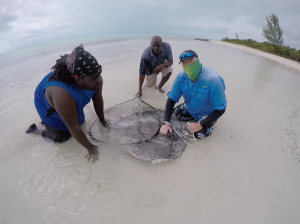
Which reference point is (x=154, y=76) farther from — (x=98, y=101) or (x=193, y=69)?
(x=193, y=69)

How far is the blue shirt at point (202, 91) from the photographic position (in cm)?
215

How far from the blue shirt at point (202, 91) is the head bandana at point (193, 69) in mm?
75

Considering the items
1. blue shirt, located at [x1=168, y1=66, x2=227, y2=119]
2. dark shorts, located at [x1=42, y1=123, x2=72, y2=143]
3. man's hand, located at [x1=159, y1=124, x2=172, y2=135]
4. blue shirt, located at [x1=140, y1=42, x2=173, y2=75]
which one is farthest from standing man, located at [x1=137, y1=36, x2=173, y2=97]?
dark shorts, located at [x1=42, y1=123, x2=72, y2=143]

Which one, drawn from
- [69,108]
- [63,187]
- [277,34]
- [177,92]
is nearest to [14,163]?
[63,187]

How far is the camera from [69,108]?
5.72ft

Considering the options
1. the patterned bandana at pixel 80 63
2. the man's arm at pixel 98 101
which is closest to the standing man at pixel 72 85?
the patterned bandana at pixel 80 63

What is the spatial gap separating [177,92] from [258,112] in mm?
2296

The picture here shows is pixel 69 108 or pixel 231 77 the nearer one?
pixel 69 108

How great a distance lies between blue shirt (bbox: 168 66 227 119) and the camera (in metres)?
2.15

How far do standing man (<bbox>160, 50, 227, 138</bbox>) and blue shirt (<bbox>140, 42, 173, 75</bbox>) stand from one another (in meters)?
1.74

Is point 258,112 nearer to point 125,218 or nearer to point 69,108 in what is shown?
point 125,218

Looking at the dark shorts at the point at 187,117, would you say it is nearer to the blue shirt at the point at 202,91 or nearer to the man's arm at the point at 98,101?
the blue shirt at the point at 202,91

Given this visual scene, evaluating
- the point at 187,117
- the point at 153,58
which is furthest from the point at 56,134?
the point at 153,58

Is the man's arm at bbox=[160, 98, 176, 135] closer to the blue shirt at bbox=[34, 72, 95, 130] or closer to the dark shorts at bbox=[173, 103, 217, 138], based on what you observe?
the dark shorts at bbox=[173, 103, 217, 138]
